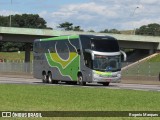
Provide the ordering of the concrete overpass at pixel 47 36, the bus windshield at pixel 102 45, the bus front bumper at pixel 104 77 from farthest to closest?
the concrete overpass at pixel 47 36 → the bus front bumper at pixel 104 77 → the bus windshield at pixel 102 45

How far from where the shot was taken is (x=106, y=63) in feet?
126

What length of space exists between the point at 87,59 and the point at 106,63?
1456 mm

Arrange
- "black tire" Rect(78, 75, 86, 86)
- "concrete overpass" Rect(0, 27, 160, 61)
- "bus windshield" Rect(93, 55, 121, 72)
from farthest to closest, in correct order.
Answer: "concrete overpass" Rect(0, 27, 160, 61) < "black tire" Rect(78, 75, 86, 86) < "bus windshield" Rect(93, 55, 121, 72)

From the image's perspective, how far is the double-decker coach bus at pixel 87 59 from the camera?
125 feet

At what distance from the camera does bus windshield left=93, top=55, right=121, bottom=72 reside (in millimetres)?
38094

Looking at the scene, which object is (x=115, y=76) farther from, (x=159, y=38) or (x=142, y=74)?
(x=159, y=38)

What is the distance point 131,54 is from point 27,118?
321 ft

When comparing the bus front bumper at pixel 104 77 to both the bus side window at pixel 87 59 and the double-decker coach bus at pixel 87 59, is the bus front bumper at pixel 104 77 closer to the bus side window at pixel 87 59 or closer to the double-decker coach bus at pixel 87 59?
the double-decker coach bus at pixel 87 59

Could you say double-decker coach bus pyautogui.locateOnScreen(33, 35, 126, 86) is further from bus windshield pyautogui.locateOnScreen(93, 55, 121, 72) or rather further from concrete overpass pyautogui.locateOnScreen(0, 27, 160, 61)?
concrete overpass pyautogui.locateOnScreen(0, 27, 160, 61)

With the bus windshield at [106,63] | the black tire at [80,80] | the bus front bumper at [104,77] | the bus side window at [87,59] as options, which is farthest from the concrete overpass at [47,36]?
the bus front bumper at [104,77]

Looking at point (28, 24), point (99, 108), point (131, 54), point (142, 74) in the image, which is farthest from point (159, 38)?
point (28, 24)

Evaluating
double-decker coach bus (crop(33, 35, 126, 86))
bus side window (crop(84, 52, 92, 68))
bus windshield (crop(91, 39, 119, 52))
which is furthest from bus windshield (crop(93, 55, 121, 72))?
bus windshield (crop(91, 39, 119, 52))

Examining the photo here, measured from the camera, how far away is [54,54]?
42875 mm

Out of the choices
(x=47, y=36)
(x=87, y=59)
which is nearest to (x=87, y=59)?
(x=87, y=59)
